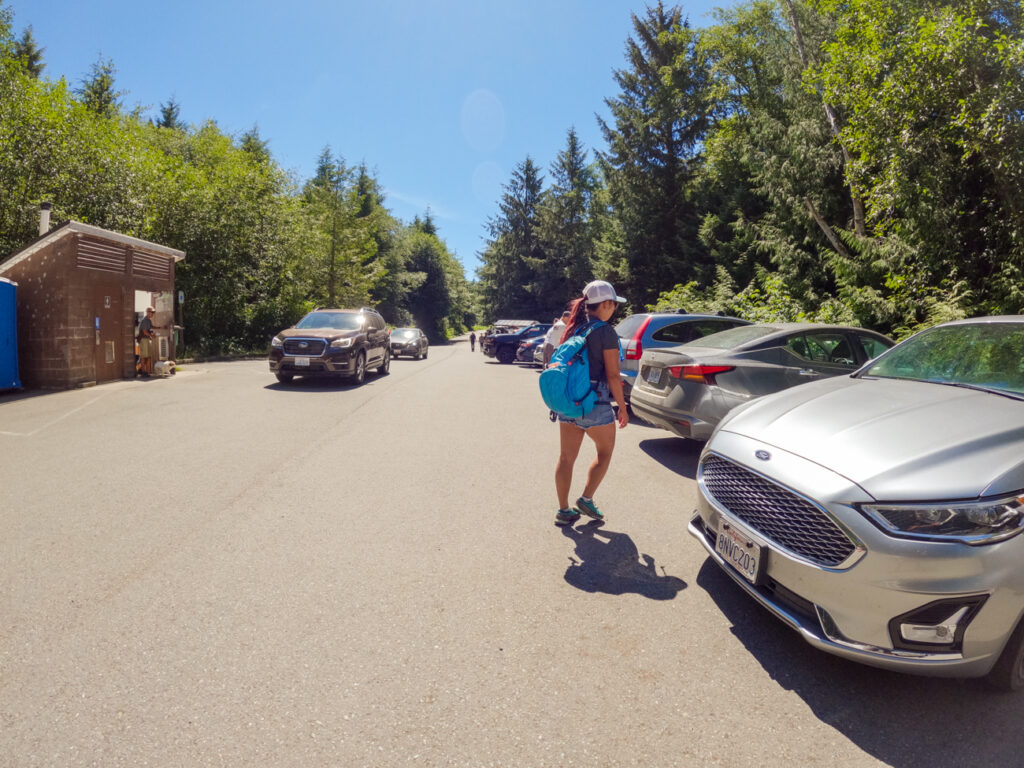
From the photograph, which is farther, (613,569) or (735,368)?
(735,368)

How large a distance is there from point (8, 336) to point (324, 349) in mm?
5661

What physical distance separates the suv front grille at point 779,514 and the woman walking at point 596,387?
1.10 m

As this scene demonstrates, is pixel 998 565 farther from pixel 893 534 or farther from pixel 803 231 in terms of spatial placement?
pixel 803 231

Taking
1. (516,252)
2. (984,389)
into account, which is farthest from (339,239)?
(984,389)

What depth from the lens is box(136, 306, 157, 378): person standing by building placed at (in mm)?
14576

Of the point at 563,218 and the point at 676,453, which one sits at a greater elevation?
the point at 563,218

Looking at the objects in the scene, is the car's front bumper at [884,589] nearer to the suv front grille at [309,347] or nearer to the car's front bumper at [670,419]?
the car's front bumper at [670,419]

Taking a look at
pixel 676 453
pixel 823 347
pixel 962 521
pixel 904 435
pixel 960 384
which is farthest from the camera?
pixel 676 453

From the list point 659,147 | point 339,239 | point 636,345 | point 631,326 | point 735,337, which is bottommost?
point 636,345

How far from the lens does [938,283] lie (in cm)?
1314

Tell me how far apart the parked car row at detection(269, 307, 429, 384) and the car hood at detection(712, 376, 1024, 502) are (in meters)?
11.2

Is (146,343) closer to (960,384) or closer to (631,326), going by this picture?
(631,326)

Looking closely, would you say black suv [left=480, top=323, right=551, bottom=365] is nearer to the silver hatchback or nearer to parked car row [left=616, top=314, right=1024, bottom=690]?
parked car row [left=616, top=314, right=1024, bottom=690]

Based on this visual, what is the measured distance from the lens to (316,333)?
1380 centimetres
